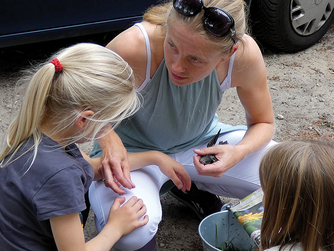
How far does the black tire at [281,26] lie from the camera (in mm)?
3326

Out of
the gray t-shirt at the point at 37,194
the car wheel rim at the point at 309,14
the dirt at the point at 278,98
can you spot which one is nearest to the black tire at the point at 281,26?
the car wheel rim at the point at 309,14

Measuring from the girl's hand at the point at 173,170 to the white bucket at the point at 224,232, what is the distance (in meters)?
0.22

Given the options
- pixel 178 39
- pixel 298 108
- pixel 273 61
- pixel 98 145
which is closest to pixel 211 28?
pixel 178 39

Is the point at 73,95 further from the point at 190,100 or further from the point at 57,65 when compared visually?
the point at 190,100

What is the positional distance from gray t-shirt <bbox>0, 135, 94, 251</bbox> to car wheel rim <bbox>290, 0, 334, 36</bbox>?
280 cm

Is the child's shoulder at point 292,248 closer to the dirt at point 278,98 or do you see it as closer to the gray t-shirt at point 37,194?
the gray t-shirt at point 37,194

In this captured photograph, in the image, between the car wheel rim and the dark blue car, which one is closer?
the dark blue car

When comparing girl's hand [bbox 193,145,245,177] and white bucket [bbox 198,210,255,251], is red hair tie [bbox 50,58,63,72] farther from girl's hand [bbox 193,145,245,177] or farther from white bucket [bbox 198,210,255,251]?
white bucket [bbox 198,210,255,251]

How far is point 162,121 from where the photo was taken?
183cm

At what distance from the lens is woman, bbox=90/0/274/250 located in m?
1.45

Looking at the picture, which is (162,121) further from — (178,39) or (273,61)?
(273,61)

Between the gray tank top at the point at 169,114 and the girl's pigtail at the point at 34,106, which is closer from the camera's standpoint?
the girl's pigtail at the point at 34,106

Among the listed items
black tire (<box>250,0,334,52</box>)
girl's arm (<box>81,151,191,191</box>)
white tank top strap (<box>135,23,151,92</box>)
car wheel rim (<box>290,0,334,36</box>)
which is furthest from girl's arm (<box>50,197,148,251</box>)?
car wheel rim (<box>290,0,334,36</box>)

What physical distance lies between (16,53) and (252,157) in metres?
2.57
